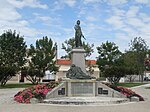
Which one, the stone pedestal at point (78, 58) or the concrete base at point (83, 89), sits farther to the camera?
the stone pedestal at point (78, 58)

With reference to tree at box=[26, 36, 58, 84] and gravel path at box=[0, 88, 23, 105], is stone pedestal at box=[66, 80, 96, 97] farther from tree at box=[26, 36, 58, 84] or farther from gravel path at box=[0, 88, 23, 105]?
tree at box=[26, 36, 58, 84]

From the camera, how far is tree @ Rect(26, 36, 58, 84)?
4034 centimetres

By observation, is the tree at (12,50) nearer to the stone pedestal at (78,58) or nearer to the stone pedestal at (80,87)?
the stone pedestal at (78,58)

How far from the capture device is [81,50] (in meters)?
19.0

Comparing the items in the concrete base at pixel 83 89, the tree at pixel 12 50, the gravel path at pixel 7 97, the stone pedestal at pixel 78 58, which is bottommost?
the gravel path at pixel 7 97

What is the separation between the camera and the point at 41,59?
1601 inches

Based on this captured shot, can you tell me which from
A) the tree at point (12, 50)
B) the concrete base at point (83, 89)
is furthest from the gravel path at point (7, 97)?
the tree at point (12, 50)

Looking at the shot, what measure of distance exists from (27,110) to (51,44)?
30810mm

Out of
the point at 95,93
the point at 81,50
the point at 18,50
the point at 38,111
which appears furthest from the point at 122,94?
the point at 18,50

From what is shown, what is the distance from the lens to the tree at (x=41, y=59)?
40344 millimetres

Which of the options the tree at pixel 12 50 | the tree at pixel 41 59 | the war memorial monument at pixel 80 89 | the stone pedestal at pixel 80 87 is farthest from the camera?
the tree at pixel 41 59

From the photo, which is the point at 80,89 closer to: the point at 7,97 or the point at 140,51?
the point at 7,97

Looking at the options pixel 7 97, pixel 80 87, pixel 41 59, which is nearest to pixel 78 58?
pixel 80 87

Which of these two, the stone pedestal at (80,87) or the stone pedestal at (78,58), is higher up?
the stone pedestal at (78,58)
